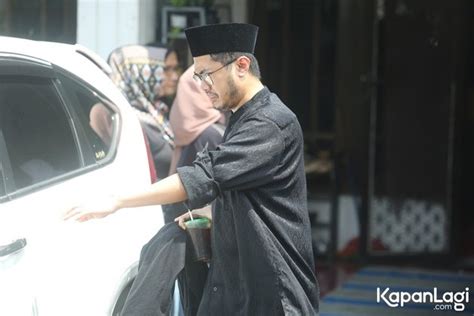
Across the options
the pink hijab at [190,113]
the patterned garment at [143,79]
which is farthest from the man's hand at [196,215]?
the patterned garment at [143,79]

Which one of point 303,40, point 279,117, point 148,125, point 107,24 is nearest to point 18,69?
point 279,117

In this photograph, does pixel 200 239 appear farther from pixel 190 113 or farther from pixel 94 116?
pixel 190 113

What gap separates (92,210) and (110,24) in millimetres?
3393

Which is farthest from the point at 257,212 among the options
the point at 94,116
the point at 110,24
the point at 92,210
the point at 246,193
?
the point at 110,24

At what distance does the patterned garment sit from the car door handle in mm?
2534

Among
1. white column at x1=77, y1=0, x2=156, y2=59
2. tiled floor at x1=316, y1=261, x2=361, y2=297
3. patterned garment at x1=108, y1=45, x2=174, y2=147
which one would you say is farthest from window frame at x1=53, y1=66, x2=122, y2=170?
tiled floor at x1=316, y1=261, x2=361, y2=297

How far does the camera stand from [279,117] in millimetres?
3438

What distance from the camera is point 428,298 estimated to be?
276 inches

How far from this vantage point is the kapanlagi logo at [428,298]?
6597mm

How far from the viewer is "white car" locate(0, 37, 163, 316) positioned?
3471 millimetres

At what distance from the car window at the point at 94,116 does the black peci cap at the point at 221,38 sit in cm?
94

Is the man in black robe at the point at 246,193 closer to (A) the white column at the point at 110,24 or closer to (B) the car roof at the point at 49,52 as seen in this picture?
(B) the car roof at the point at 49,52

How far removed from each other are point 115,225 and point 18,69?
0.76 meters

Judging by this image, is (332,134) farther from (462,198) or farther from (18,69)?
(18,69)
